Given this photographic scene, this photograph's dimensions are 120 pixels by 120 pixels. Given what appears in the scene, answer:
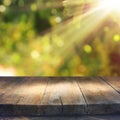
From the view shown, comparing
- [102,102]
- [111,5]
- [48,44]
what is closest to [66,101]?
[102,102]

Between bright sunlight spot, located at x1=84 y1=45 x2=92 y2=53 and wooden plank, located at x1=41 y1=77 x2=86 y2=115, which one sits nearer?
wooden plank, located at x1=41 y1=77 x2=86 y2=115

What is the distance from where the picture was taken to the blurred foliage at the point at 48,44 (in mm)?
2818

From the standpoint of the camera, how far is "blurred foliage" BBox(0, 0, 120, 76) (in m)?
2.82

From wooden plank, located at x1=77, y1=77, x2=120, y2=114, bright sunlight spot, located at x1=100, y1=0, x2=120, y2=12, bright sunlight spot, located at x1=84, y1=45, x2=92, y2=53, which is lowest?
wooden plank, located at x1=77, y1=77, x2=120, y2=114

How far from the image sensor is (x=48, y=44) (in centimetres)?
285

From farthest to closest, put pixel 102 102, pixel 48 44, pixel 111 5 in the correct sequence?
pixel 111 5, pixel 48 44, pixel 102 102

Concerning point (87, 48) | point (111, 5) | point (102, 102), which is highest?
point (111, 5)

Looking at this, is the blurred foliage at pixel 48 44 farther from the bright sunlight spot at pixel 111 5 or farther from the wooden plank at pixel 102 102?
the wooden plank at pixel 102 102

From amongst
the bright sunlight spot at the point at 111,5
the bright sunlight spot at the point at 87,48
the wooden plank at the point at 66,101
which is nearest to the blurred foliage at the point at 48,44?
the bright sunlight spot at the point at 87,48

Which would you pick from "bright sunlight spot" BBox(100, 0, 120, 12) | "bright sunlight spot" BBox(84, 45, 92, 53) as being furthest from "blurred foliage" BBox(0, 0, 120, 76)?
"bright sunlight spot" BBox(100, 0, 120, 12)

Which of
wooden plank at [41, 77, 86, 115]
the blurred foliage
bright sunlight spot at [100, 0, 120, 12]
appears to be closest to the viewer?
wooden plank at [41, 77, 86, 115]

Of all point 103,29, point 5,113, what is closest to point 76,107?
point 5,113

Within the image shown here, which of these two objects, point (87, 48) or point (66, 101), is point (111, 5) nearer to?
point (87, 48)

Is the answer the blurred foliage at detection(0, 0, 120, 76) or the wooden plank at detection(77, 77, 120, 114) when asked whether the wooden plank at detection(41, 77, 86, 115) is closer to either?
the wooden plank at detection(77, 77, 120, 114)
